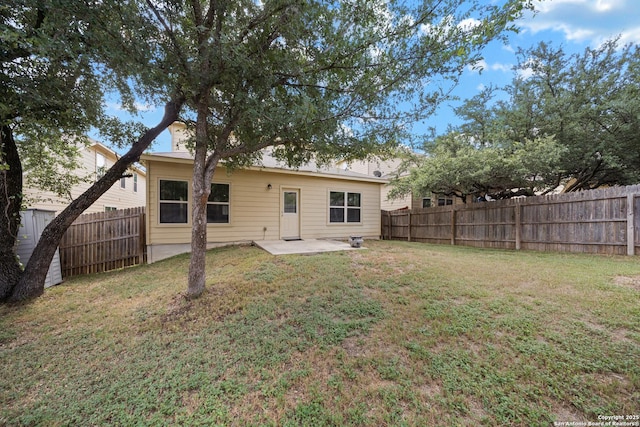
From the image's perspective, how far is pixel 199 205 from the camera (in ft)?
13.2

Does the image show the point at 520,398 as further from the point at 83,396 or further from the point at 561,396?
the point at 83,396

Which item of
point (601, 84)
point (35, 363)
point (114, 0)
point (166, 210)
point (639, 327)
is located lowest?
point (35, 363)

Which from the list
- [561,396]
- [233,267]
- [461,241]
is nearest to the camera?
[561,396]

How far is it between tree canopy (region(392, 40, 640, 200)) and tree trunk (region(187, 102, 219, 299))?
286 inches

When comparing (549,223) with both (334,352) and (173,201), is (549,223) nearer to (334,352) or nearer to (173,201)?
(334,352)

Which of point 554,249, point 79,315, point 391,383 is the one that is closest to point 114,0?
point 79,315

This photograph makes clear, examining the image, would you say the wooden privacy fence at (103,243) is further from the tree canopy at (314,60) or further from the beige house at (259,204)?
the tree canopy at (314,60)

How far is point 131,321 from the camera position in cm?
356

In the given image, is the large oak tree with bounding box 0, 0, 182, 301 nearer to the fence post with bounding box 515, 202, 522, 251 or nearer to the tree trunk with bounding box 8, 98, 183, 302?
the tree trunk with bounding box 8, 98, 183, 302

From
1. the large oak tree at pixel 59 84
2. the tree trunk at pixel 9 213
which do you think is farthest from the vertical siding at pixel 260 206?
the tree trunk at pixel 9 213

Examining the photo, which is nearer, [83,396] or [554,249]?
[83,396]

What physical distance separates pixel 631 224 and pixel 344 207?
8.06 metres

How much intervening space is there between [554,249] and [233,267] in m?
9.26

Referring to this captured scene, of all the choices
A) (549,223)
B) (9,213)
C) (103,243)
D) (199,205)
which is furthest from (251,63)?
(549,223)
